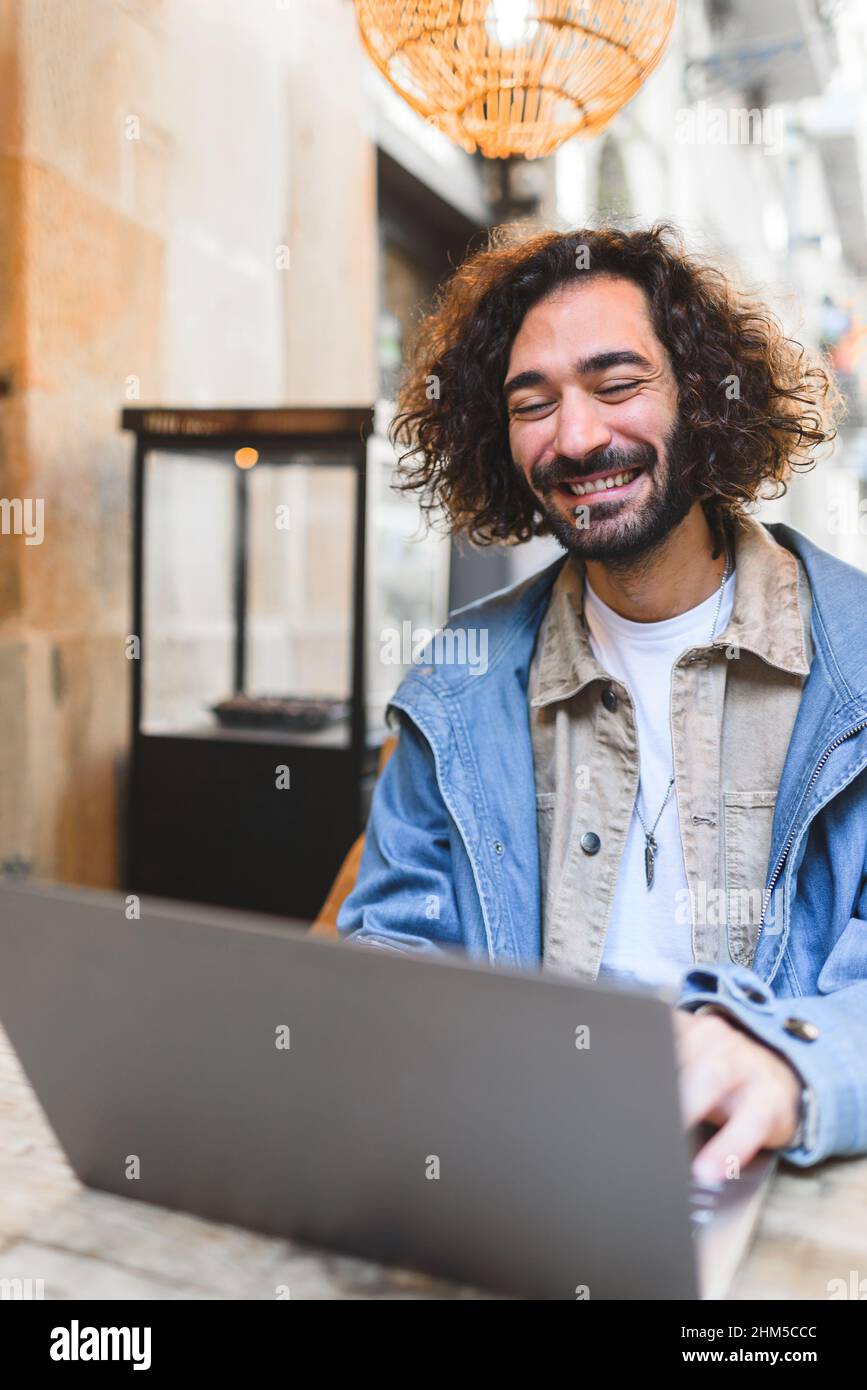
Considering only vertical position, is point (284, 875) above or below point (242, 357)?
below

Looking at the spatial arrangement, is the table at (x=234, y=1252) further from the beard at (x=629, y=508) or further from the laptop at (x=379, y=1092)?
the beard at (x=629, y=508)

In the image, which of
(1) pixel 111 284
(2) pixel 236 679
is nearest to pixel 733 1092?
(1) pixel 111 284

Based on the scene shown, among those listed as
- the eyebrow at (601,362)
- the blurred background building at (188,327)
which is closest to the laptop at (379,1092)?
the eyebrow at (601,362)

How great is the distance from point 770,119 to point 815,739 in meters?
8.55

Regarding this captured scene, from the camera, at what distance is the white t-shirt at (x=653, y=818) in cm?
127

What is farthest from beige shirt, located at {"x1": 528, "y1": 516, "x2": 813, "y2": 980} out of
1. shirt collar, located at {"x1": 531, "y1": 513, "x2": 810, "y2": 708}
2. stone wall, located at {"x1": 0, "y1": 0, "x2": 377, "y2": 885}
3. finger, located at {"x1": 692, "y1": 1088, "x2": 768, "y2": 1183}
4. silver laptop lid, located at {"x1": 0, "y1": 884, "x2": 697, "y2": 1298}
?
stone wall, located at {"x1": 0, "y1": 0, "x2": 377, "y2": 885}

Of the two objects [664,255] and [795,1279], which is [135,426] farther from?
[795,1279]

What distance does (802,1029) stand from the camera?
0.74 m

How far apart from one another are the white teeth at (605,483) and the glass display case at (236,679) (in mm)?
1161

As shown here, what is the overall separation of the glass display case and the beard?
1.15 m

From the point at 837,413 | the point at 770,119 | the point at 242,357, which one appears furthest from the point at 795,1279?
the point at 770,119

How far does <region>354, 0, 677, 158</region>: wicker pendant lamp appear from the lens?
74.1 inches

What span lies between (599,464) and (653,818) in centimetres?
41
